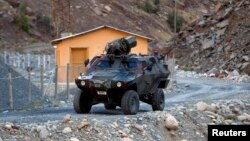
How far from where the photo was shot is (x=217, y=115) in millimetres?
22188

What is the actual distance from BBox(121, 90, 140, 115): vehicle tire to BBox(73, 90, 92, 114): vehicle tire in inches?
64.8

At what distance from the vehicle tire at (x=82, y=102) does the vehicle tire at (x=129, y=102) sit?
165 cm

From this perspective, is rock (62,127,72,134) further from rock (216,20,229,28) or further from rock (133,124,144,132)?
rock (216,20,229,28)

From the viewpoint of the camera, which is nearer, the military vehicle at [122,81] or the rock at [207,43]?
the military vehicle at [122,81]

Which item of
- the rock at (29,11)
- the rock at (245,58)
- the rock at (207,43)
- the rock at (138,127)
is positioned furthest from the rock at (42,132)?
the rock at (29,11)

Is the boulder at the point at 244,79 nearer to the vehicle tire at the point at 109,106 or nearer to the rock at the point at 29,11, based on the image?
the vehicle tire at the point at 109,106

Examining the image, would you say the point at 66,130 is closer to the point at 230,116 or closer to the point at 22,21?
the point at 230,116

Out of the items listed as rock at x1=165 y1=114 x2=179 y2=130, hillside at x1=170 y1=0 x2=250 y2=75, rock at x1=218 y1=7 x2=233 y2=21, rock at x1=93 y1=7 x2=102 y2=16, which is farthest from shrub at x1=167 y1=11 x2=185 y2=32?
rock at x1=165 y1=114 x2=179 y2=130

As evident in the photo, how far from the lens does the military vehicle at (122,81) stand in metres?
20.3

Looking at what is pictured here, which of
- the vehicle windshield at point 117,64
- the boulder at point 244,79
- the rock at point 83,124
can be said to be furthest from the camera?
the boulder at point 244,79

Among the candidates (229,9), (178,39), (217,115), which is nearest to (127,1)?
(178,39)

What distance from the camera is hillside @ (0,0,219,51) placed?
8450cm

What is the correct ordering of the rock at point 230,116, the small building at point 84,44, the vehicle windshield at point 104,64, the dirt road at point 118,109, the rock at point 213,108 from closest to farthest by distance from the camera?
the dirt road at point 118,109
the vehicle windshield at point 104,64
the rock at point 230,116
the rock at point 213,108
the small building at point 84,44

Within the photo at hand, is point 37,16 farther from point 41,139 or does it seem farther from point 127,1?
point 41,139
